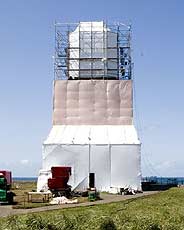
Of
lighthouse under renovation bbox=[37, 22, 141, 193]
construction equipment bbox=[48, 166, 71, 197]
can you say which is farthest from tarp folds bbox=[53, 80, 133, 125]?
construction equipment bbox=[48, 166, 71, 197]

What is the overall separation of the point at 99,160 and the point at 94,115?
10367 mm

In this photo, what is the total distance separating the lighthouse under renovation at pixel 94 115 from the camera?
229ft

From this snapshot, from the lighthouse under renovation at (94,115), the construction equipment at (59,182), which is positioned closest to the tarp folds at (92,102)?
the lighthouse under renovation at (94,115)

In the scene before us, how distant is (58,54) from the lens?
283 feet

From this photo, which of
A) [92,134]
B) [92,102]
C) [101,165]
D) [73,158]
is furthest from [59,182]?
[92,102]

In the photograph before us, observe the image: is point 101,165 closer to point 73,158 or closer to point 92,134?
point 73,158

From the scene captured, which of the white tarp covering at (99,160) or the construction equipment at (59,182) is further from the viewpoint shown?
the white tarp covering at (99,160)

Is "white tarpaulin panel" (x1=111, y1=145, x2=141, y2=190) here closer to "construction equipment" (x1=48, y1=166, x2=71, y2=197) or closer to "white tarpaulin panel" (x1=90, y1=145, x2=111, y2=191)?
"white tarpaulin panel" (x1=90, y1=145, x2=111, y2=191)

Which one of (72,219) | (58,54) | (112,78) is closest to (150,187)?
(112,78)

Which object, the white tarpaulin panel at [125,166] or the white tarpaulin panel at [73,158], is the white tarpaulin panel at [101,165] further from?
the white tarpaulin panel at [73,158]

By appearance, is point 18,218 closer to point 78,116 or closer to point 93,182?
point 93,182

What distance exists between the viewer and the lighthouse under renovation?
2749 inches

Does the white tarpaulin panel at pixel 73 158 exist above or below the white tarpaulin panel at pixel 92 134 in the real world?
below

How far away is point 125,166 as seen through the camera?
6994cm
